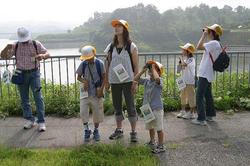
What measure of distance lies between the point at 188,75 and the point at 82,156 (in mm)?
2817

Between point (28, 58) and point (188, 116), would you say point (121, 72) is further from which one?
point (188, 116)

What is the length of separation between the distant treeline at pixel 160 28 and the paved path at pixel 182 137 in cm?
170

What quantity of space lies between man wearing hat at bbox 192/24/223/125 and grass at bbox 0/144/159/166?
176 cm

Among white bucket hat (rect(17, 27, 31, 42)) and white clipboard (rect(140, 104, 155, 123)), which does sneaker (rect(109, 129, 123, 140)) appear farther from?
white bucket hat (rect(17, 27, 31, 42))

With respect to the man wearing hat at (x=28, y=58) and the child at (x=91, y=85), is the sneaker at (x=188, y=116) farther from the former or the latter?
the man wearing hat at (x=28, y=58)

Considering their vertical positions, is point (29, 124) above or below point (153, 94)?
below

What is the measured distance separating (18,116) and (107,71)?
265 centimetres

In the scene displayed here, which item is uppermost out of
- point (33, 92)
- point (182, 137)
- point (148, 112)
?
point (33, 92)

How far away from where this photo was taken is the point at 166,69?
8438mm

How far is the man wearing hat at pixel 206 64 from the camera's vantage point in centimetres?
655

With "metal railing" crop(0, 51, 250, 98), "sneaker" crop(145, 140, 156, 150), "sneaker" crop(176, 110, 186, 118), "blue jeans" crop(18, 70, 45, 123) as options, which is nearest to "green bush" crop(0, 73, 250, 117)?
"metal railing" crop(0, 51, 250, 98)

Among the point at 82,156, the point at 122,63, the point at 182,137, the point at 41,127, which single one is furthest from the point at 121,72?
the point at 41,127

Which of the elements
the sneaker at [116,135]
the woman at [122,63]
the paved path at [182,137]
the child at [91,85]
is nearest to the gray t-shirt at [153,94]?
the woman at [122,63]

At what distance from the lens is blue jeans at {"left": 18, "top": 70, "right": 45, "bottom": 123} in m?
6.68
